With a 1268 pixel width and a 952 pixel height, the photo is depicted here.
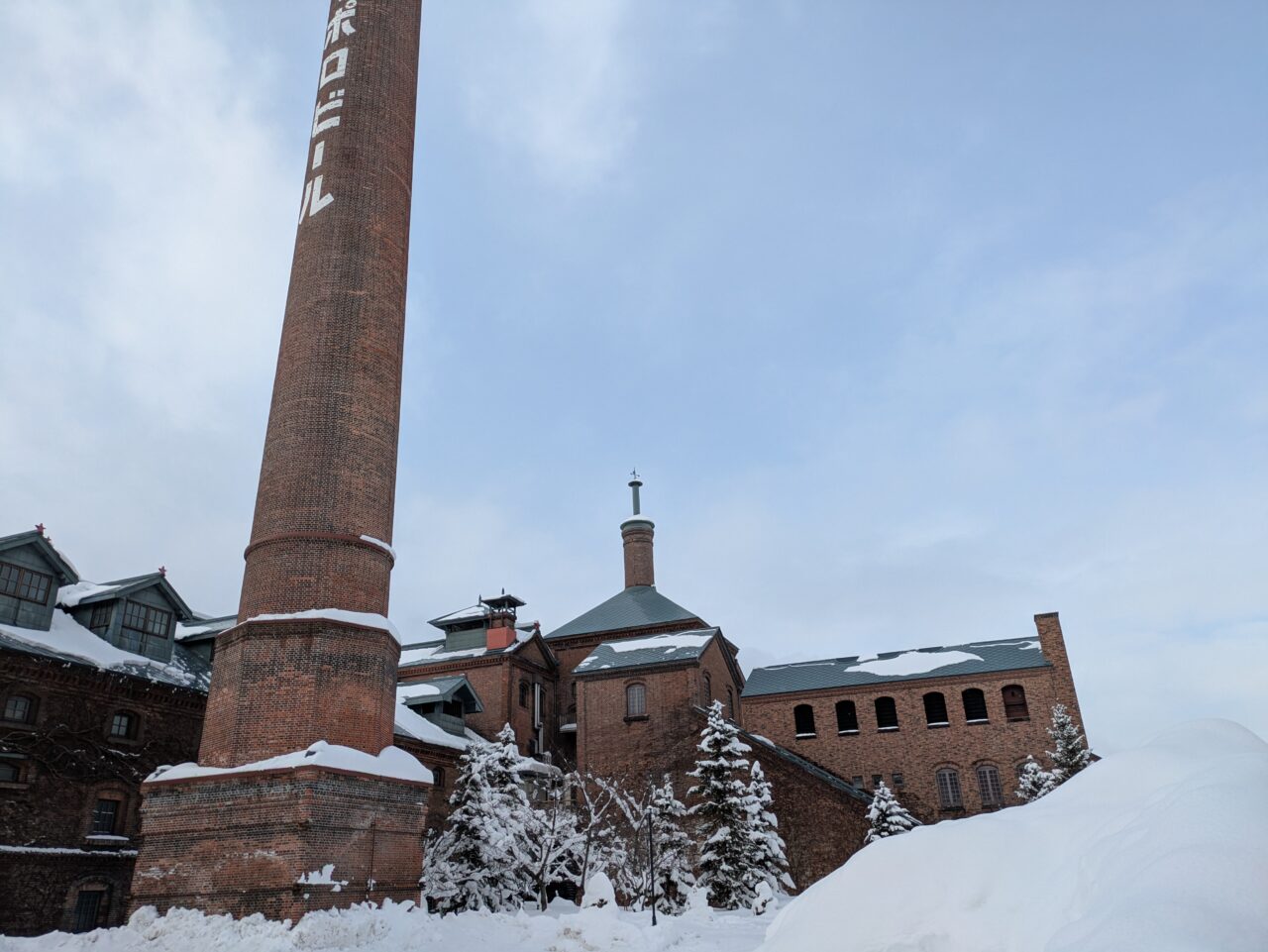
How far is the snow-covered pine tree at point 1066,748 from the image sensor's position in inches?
1203

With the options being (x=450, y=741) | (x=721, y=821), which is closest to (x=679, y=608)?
(x=450, y=741)

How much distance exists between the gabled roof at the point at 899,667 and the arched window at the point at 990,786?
362 centimetres

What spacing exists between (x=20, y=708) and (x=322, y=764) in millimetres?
9902

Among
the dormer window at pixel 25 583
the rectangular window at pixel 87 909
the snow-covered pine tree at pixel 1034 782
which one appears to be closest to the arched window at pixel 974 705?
the snow-covered pine tree at pixel 1034 782

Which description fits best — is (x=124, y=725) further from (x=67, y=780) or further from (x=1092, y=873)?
(x=1092, y=873)

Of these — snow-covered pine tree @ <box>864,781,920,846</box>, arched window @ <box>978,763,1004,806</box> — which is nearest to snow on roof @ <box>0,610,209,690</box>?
snow-covered pine tree @ <box>864,781,920,846</box>

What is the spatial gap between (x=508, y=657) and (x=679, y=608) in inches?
332

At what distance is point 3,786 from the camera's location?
19156 mm

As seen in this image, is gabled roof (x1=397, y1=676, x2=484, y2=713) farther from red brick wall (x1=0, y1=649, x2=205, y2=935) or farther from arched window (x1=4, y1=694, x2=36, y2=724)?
arched window (x1=4, y1=694, x2=36, y2=724)

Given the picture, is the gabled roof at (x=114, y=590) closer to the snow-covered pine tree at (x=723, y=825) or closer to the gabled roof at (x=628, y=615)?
the snow-covered pine tree at (x=723, y=825)

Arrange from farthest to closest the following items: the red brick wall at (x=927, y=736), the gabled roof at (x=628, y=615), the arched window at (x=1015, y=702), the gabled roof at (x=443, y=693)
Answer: the gabled roof at (x=628, y=615)
the arched window at (x=1015, y=702)
the red brick wall at (x=927, y=736)
the gabled roof at (x=443, y=693)

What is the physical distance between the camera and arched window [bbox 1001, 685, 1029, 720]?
3503cm

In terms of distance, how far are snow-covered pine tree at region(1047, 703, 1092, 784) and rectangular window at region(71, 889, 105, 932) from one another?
90.1ft

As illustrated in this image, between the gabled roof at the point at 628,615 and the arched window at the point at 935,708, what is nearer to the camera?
the arched window at the point at 935,708
